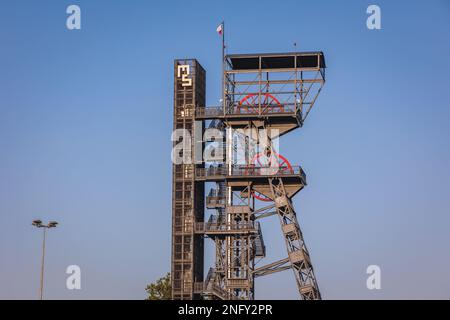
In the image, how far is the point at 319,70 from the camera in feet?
508

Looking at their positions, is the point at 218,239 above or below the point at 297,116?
below

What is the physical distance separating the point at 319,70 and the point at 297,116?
6.41 m

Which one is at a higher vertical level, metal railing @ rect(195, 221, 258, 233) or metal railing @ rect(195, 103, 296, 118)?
metal railing @ rect(195, 103, 296, 118)

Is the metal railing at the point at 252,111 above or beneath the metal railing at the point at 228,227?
above
